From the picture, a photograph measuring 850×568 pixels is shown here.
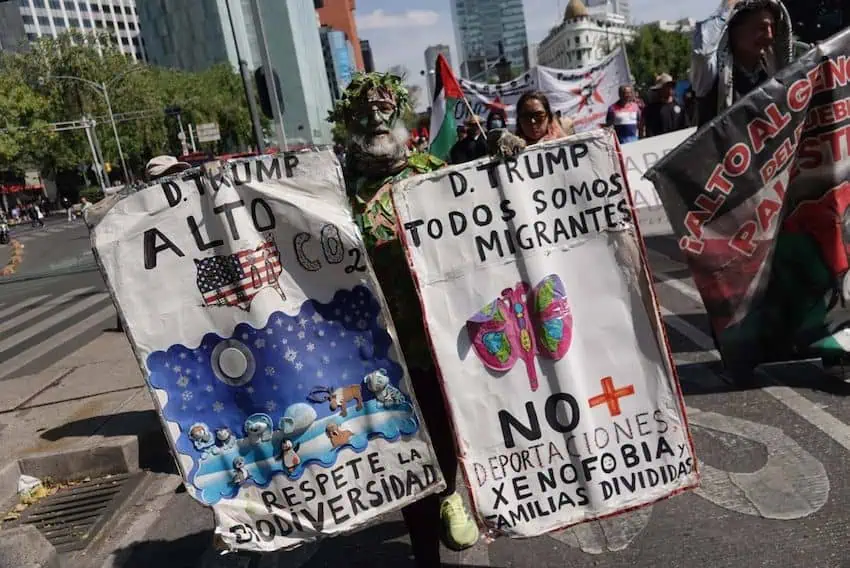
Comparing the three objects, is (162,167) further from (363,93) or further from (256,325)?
(256,325)

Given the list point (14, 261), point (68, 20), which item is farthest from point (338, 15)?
point (14, 261)

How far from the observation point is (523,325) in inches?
88.1

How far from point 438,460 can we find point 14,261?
21483mm

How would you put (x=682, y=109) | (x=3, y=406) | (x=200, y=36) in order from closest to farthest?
(x=3, y=406) < (x=682, y=109) < (x=200, y=36)

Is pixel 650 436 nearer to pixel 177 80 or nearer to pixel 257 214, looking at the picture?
pixel 257 214

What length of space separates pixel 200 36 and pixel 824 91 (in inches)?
3760

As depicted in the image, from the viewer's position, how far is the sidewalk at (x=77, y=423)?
→ 4383 millimetres

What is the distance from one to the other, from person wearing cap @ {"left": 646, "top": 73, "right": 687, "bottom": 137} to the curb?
15.6 meters

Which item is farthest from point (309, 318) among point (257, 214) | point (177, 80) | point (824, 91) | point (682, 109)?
point (177, 80)

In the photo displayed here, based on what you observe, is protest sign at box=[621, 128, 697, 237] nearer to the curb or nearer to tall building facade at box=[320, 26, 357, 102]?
the curb

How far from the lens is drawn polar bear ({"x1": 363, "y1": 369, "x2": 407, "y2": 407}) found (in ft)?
7.47

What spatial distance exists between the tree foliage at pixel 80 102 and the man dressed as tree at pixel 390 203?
40.8m

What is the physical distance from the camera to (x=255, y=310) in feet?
7.34

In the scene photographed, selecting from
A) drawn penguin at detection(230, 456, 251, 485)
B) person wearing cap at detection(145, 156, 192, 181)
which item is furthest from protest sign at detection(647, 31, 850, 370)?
person wearing cap at detection(145, 156, 192, 181)
